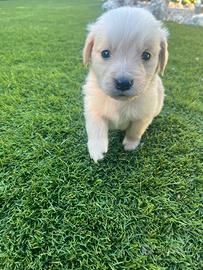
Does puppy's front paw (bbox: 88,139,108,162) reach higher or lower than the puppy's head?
lower

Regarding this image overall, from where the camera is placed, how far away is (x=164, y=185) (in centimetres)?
235

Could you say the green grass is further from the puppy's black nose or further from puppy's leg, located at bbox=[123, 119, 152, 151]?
the puppy's black nose

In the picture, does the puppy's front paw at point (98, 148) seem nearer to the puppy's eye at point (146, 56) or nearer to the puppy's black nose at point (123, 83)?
the puppy's black nose at point (123, 83)

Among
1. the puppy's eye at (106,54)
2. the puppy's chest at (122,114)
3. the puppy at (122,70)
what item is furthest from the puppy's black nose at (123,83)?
the puppy's chest at (122,114)

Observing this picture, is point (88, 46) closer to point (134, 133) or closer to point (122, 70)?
point (122, 70)

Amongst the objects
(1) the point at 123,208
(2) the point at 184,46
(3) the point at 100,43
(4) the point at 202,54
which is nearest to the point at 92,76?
(3) the point at 100,43

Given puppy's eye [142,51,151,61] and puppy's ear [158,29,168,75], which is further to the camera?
puppy's ear [158,29,168,75]

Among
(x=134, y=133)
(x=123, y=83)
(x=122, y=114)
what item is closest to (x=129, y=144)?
(x=134, y=133)

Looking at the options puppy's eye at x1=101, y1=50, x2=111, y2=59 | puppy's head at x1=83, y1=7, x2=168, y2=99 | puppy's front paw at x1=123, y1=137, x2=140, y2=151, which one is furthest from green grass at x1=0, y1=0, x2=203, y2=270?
puppy's eye at x1=101, y1=50, x2=111, y2=59

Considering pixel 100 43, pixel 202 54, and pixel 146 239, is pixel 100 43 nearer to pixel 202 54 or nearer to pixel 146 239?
pixel 146 239

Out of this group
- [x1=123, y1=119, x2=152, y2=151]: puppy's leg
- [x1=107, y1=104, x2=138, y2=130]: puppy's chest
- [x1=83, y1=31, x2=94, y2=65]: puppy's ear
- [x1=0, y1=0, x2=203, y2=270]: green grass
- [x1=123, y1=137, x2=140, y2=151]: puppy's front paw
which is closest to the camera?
[x1=0, y1=0, x2=203, y2=270]: green grass

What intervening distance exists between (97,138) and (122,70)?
23.1 inches

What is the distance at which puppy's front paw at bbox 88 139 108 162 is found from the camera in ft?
7.75

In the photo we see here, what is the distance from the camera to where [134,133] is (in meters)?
2.61
